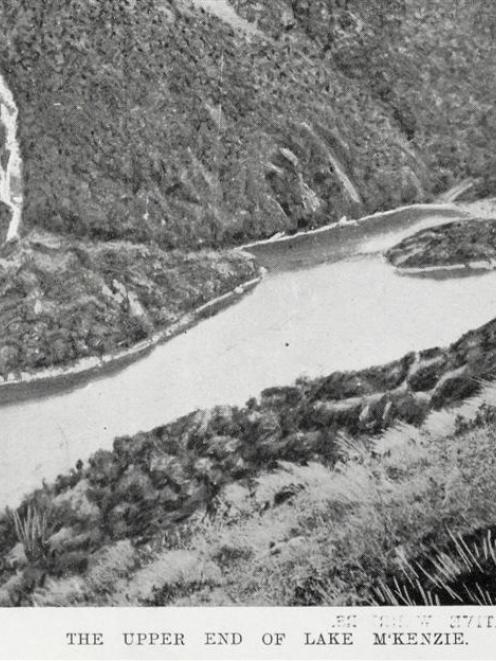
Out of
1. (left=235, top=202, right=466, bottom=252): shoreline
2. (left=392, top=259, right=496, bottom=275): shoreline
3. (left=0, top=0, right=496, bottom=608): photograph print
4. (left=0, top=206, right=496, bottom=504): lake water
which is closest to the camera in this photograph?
(left=0, top=0, right=496, bottom=608): photograph print

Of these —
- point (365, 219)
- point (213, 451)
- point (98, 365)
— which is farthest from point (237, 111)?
point (213, 451)

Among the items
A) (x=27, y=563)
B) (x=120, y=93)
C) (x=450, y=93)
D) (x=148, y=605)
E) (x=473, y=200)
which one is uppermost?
(x=120, y=93)

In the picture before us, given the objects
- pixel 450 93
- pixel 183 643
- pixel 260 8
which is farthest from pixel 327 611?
pixel 260 8

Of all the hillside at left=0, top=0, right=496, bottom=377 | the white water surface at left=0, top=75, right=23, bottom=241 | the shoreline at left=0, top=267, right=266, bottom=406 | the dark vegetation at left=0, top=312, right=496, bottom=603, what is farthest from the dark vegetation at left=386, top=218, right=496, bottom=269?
the white water surface at left=0, top=75, right=23, bottom=241

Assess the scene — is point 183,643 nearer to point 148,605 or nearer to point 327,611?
point 148,605

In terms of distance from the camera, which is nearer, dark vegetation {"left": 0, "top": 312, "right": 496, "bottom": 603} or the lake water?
dark vegetation {"left": 0, "top": 312, "right": 496, "bottom": 603}

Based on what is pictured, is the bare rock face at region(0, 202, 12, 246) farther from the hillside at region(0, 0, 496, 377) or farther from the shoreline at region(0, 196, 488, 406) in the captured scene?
the shoreline at region(0, 196, 488, 406)
